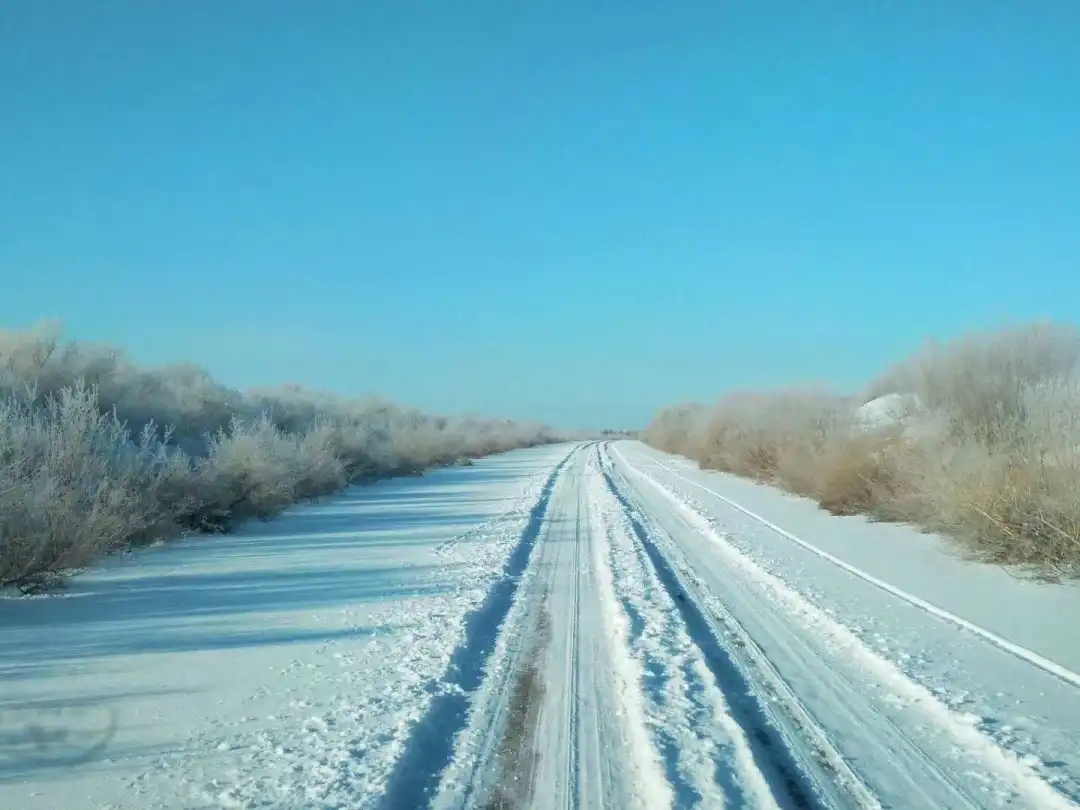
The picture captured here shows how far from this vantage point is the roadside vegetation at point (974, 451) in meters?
10.1

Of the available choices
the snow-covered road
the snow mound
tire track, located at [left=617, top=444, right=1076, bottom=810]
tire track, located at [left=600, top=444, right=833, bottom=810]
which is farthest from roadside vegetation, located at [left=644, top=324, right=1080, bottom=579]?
tire track, located at [left=600, top=444, right=833, bottom=810]

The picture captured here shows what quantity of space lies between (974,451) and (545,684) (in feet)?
27.7

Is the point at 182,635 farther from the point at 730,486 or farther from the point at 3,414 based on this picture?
the point at 730,486

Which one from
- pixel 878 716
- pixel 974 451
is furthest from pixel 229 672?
pixel 974 451

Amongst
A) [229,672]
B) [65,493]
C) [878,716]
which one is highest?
[65,493]

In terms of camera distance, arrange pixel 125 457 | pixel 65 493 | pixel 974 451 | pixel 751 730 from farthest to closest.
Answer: pixel 125 457, pixel 974 451, pixel 65 493, pixel 751 730

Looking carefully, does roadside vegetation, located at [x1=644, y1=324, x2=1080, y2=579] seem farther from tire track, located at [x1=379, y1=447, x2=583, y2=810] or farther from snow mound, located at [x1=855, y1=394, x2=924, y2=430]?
tire track, located at [x1=379, y1=447, x2=583, y2=810]

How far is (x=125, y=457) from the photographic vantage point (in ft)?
43.5

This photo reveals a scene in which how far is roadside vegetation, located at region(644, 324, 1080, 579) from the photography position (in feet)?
33.1

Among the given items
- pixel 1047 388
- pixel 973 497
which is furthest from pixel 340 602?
pixel 1047 388

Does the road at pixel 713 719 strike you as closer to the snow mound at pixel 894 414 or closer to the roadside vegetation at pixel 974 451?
the roadside vegetation at pixel 974 451

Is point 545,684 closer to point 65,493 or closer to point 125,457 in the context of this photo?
point 65,493

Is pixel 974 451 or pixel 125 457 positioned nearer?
pixel 974 451

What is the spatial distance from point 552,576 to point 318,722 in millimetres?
5480
